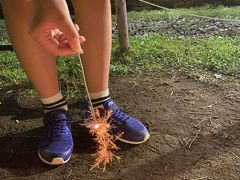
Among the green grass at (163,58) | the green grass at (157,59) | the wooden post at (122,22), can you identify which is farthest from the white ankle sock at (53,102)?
the wooden post at (122,22)

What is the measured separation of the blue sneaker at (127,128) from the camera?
1829mm

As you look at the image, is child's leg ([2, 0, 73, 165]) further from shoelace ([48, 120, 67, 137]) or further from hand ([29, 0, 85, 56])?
hand ([29, 0, 85, 56])

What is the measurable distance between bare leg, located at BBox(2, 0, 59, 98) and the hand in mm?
658

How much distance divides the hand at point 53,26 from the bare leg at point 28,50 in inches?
25.9

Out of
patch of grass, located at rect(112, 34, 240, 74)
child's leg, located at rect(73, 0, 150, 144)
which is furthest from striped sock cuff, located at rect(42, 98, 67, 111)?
patch of grass, located at rect(112, 34, 240, 74)

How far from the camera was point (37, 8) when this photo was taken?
3.44ft

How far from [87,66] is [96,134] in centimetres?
31

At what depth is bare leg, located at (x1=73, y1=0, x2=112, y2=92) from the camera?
1.74m

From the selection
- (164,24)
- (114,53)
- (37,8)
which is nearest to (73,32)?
(37,8)

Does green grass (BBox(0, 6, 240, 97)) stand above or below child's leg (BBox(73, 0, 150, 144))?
below

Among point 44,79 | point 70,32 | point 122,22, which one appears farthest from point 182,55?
point 70,32

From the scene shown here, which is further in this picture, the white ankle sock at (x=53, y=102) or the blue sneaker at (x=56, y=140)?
the white ankle sock at (x=53, y=102)

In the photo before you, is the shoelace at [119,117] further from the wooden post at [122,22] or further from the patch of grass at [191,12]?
the patch of grass at [191,12]

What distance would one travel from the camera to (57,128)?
→ 6.03 ft
